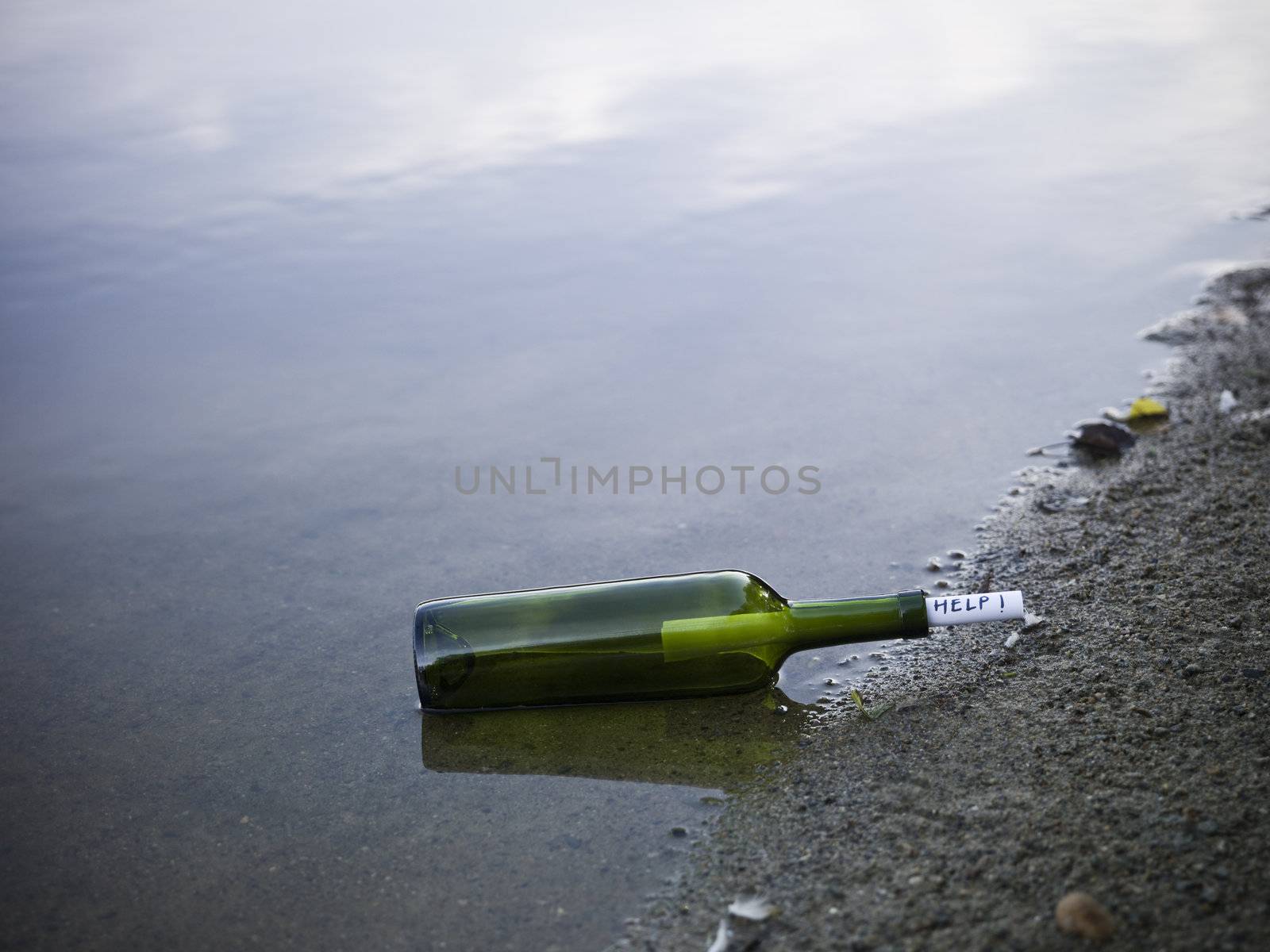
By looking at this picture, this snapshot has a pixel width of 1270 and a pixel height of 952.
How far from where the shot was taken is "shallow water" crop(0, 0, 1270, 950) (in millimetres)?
1607

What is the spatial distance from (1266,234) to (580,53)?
405cm

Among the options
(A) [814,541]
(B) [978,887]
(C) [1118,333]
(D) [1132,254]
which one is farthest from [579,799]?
(D) [1132,254]

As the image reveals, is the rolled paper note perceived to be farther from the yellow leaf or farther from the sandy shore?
the yellow leaf

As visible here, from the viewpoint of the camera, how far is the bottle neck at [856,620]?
1715 millimetres

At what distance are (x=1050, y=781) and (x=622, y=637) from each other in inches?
25.4

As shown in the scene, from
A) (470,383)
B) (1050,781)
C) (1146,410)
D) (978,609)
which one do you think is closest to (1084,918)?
(1050,781)

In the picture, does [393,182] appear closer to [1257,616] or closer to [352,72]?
[352,72]

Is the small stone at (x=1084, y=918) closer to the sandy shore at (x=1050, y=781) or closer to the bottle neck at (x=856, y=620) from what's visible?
the sandy shore at (x=1050, y=781)

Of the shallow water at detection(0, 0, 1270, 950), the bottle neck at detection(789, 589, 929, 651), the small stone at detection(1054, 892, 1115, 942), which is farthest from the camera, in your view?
the bottle neck at detection(789, 589, 929, 651)

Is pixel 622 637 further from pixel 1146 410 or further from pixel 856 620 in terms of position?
pixel 1146 410

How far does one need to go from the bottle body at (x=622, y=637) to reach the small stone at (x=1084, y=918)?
538mm

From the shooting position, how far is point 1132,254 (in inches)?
156

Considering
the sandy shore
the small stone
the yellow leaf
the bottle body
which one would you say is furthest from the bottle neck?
the yellow leaf

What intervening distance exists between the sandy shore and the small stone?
0.04 feet
